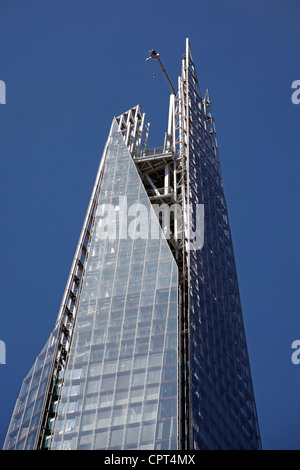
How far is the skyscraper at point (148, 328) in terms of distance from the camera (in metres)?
86.9

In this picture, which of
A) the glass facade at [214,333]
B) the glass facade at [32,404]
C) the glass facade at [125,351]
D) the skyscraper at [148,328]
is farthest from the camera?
→ the glass facade at [32,404]

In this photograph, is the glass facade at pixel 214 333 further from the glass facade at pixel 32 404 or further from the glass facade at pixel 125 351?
the glass facade at pixel 32 404

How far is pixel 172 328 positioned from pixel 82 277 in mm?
16936

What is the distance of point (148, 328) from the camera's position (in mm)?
94625

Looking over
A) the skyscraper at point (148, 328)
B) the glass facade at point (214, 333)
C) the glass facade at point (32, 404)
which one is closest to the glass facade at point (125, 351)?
the skyscraper at point (148, 328)

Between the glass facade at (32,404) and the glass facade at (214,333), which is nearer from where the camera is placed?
the glass facade at (214,333)

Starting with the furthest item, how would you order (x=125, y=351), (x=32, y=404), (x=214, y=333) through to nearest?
(x=214, y=333), (x=32, y=404), (x=125, y=351)

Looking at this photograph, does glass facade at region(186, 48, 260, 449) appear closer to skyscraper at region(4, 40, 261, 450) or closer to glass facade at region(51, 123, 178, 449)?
skyscraper at region(4, 40, 261, 450)

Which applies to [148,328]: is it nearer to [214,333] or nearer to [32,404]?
[214,333]

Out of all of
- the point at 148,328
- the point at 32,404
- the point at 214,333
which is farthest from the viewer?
the point at 214,333

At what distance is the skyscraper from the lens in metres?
86.9

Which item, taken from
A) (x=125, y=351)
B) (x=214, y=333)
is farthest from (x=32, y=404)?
(x=214, y=333)

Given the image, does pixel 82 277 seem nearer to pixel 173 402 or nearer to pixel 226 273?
pixel 226 273
